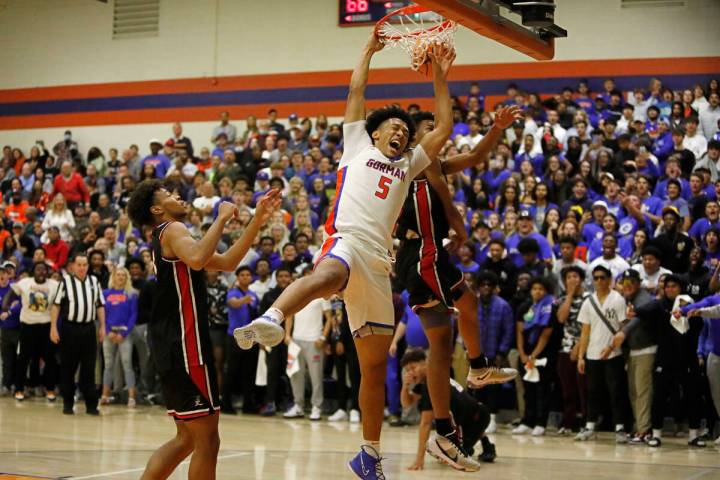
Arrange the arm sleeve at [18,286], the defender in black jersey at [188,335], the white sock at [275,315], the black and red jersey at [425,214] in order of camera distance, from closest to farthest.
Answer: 1. the white sock at [275,315]
2. the defender in black jersey at [188,335]
3. the black and red jersey at [425,214]
4. the arm sleeve at [18,286]

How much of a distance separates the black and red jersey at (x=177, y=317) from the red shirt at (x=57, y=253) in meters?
12.5

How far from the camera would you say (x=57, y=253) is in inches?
728

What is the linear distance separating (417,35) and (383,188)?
5.04 feet

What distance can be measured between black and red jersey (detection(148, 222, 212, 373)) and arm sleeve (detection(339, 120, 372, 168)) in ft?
4.39

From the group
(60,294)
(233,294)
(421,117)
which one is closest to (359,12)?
(233,294)

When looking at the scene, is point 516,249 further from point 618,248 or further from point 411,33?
point 411,33

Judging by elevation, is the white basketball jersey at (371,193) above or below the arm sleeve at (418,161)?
below

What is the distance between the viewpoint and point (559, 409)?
13852 millimetres

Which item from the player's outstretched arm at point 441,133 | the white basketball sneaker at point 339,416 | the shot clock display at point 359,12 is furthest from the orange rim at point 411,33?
the shot clock display at point 359,12

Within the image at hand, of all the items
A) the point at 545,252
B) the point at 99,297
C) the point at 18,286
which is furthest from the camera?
the point at 18,286

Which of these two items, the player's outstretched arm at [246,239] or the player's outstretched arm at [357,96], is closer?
the player's outstretched arm at [246,239]

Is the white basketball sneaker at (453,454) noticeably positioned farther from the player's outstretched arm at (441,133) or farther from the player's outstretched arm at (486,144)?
the player's outstretched arm at (486,144)

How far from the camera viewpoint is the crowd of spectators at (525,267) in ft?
42.6

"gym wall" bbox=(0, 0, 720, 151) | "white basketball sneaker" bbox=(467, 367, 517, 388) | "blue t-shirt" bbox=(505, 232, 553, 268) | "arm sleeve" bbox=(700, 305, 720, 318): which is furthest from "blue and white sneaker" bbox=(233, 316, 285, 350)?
"gym wall" bbox=(0, 0, 720, 151)
